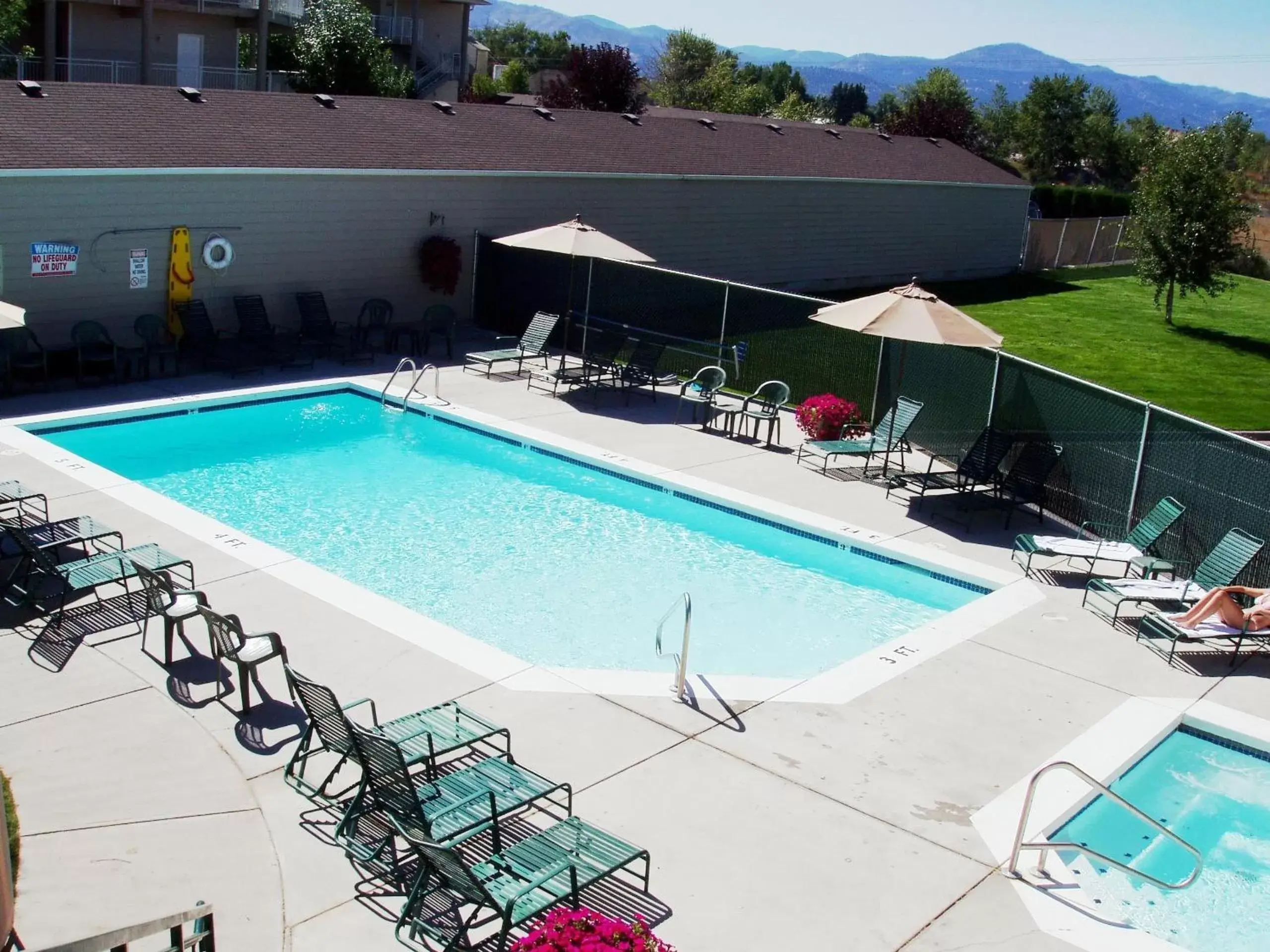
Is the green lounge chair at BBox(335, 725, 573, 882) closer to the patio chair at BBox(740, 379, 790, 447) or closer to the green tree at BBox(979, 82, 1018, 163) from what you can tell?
the patio chair at BBox(740, 379, 790, 447)

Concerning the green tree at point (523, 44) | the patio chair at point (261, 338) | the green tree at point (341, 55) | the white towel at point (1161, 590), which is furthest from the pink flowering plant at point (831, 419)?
the green tree at point (523, 44)

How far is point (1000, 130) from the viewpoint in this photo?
266 feet

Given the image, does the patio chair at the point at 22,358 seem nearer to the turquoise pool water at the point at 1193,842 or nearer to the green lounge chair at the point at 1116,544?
the green lounge chair at the point at 1116,544

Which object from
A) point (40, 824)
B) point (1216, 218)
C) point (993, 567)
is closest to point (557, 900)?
point (40, 824)

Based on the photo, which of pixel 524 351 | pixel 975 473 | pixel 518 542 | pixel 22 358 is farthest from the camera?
pixel 524 351

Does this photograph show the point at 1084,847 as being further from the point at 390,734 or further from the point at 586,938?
the point at 390,734

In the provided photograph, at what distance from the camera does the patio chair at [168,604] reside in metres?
9.13

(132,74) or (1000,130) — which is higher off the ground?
(1000,130)

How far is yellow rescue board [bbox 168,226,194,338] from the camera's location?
1803 centimetres

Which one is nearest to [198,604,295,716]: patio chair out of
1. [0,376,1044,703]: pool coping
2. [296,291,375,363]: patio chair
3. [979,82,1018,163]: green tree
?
[0,376,1044,703]: pool coping

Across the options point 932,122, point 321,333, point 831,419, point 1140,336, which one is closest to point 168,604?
point 831,419

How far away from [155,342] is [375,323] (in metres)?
3.97

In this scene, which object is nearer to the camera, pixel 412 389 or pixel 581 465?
pixel 581 465

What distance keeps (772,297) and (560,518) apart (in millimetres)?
5539
